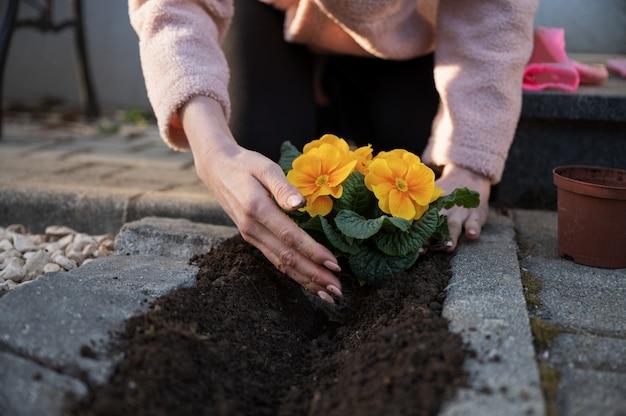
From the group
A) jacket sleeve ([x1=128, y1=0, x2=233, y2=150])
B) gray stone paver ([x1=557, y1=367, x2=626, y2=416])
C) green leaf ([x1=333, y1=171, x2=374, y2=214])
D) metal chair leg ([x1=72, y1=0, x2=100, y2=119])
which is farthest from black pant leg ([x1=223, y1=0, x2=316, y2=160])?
metal chair leg ([x1=72, y1=0, x2=100, y2=119])

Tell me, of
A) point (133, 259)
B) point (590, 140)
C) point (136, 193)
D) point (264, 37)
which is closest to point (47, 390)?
point (133, 259)

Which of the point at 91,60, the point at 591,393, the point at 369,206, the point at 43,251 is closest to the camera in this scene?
the point at 591,393

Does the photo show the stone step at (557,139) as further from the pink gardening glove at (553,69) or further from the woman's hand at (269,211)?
the woman's hand at (269,211)

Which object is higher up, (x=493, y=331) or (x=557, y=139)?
(x=493, y=331)

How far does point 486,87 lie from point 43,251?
1.38 meters

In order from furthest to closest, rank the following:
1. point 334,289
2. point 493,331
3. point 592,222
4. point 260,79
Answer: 1. point 260,79
2. point 592,222
3. point 334,289
4. point 493,331

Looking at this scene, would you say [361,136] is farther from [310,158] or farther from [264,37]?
[310,158]

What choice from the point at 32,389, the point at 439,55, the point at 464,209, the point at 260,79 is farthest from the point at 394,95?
the point at 32,389

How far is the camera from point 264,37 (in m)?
2.29

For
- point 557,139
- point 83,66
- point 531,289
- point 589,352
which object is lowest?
point 83,66

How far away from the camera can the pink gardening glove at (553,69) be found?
93.7 inches

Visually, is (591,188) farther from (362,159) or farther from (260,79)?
(260,79)

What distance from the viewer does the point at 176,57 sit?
69.1 inches

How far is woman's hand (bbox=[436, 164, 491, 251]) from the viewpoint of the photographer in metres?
1.73
